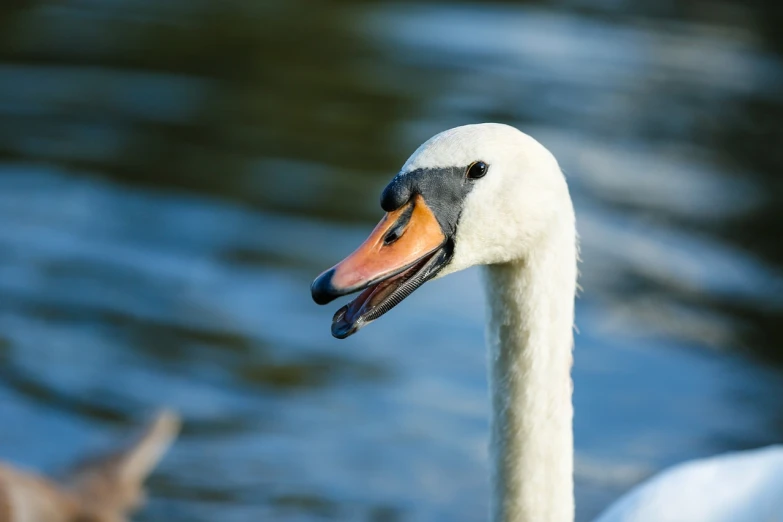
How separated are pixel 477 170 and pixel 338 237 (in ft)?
14.9

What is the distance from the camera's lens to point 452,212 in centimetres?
319

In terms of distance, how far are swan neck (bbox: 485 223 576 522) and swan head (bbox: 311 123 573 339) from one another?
132 millimetres

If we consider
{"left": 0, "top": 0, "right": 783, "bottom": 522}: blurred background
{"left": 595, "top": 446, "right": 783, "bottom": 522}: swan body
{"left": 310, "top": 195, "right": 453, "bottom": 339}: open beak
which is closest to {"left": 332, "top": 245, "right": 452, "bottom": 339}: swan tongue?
{"left": 310, "top": 195, "right": 453, "bottom": 339}: open beak

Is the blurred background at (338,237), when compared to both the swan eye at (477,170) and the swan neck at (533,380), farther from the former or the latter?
the swan eye at (477,170)

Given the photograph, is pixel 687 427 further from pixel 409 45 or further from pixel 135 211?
Answer: pixel 409 45

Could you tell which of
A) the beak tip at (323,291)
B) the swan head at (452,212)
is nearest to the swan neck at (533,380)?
the swan head at (452,212)

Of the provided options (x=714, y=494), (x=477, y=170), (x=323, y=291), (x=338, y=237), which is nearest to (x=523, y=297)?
(x=477, y=170)

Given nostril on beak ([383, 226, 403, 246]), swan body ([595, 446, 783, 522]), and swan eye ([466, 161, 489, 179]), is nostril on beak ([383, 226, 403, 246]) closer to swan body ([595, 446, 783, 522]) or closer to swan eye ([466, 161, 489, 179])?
swan eye ([466, 161, 489, 179])

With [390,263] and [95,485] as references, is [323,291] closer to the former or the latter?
[390,263]

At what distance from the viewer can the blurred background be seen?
6070 mm

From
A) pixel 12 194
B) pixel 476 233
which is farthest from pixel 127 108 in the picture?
pixel 476 233

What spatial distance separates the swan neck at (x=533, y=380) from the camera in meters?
3.35

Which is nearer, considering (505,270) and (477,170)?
(477,170)

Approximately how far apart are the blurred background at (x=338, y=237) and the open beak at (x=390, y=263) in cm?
261
